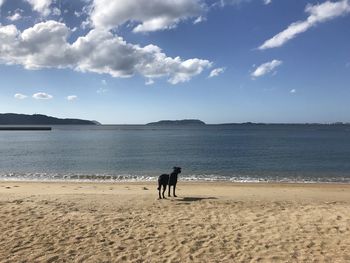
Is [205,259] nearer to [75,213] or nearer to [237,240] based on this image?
[237,240]

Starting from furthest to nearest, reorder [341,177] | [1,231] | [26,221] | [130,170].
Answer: [130,170]
[341,177]
[26,221]
[1,231]

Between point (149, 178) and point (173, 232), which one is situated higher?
point (173, 232)

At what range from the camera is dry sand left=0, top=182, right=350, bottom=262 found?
9016 mm

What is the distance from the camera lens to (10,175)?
108 ft

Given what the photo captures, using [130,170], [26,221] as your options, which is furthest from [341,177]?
[26,221]

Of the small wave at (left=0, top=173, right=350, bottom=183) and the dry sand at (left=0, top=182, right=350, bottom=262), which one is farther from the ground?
the dry sand at (left=0, top=182, right=350, bottom=262)

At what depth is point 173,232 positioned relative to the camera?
35.2 feet

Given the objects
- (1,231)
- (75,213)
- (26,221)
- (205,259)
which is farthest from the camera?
(75,213)

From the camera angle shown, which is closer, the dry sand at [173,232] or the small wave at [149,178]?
the dry sand at [173,232]

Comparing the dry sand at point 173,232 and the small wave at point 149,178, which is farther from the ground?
the dry sand at point 173,232

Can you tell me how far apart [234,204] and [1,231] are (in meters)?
8.64

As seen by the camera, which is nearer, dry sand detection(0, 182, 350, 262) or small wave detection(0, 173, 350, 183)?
dry sand detection(0, 182, 350, 262)

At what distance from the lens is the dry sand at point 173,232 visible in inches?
355

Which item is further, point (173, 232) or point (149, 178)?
point (149, 178)
